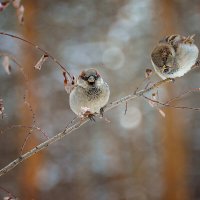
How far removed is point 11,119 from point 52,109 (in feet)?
1.51

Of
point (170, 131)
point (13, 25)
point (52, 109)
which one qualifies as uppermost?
point (13, 25)

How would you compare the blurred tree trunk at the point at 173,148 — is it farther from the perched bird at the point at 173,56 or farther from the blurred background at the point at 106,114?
the perched bird at the point at 173,56

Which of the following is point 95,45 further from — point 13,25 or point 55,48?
point 13,25

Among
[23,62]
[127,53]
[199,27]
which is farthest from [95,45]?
[199,27]

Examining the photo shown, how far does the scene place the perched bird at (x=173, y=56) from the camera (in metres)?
1.94

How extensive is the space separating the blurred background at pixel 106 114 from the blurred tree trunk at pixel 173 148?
1 cm

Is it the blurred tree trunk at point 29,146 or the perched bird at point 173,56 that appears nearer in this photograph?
the perched bird at point 173,56

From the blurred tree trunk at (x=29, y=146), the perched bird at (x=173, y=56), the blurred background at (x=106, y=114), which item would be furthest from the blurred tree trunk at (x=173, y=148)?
the perched bird at (x=173, y=56)

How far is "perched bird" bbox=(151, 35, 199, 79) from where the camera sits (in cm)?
194

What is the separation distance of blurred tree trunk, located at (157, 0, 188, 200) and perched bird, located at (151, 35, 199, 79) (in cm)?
334

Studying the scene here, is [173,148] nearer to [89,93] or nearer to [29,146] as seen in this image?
[29,146]

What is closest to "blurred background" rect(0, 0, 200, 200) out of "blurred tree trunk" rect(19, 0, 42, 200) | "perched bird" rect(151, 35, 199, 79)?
"blurred tree trunk" rect(19, 0, 42, 200)

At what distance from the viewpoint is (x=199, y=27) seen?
5.23 metres

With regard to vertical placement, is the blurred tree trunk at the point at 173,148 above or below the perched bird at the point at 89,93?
above
